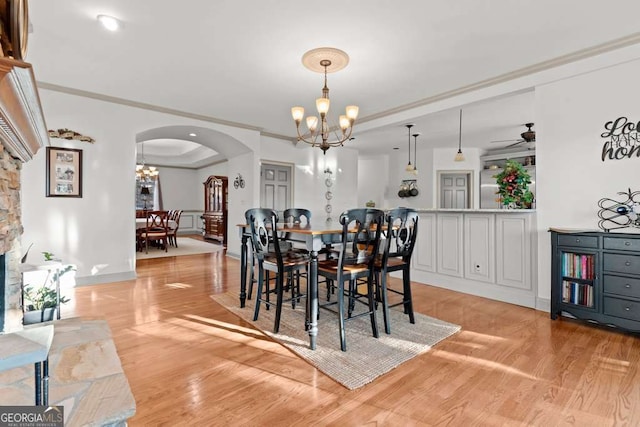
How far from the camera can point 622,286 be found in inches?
97.9

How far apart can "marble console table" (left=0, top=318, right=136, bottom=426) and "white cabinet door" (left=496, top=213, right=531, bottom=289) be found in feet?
11.9

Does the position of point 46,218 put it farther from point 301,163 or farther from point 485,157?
point 485,157

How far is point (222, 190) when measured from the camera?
335 inches

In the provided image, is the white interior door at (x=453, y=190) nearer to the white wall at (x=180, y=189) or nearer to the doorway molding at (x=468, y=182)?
the doorway molding at (x=468, y=182)

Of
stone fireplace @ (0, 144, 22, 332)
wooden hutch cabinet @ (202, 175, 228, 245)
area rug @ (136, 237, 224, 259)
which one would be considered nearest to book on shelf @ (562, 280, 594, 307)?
stone fireplace @ (0, 144, 22, 332)

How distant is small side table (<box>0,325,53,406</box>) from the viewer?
0.62m

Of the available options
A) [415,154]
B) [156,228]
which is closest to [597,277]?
[415,154]

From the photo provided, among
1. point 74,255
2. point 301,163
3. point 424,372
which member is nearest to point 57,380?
point 424,372

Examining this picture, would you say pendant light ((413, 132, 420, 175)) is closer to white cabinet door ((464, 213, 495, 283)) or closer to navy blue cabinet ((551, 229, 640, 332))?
white cabinet door ((464, 213, 495, 283))

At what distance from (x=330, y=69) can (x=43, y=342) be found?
10.6 feet

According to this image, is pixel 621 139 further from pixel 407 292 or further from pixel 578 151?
pixel 407 292

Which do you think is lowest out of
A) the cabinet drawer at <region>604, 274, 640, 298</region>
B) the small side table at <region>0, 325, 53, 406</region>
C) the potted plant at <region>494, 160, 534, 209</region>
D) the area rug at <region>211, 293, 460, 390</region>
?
the area rug at <region>211, 293, 460, 390</region>

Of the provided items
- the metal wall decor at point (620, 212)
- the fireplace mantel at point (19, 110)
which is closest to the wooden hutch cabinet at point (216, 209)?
the fireplace mantel at point (19, 110)

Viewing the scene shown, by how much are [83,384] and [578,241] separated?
11.8 ft
